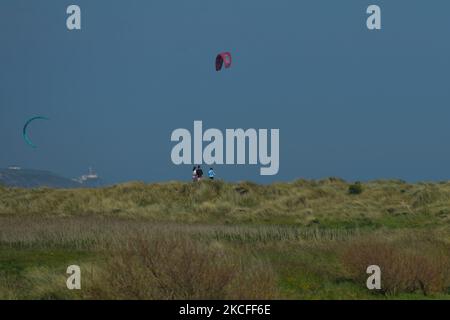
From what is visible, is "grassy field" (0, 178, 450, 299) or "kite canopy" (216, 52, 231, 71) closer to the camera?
"grassy field" (0, 178, 450, 299)

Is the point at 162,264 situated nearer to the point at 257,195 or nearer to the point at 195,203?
the point at 195,203

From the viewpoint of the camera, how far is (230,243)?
25.6 meters

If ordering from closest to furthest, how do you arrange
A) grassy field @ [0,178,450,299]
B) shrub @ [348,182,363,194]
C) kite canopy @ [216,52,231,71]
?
1. grassy field @ [0,178,450,299]
2. kite canopy @ [216,52,231,71]
3. shrub @ [348,182,363,194]

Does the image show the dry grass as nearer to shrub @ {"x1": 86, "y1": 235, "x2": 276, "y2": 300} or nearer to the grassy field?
the grassy field

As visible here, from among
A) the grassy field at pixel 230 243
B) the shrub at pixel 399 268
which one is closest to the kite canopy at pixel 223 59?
the grassy field at pixel 230 243

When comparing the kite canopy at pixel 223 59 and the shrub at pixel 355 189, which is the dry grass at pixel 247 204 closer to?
the shrub at pixel 355 189

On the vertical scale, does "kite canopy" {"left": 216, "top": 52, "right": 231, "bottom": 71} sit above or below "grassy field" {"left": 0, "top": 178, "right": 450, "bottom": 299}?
above

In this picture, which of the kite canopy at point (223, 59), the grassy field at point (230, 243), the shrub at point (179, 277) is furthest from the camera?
the kite canopy at point (223, 59)

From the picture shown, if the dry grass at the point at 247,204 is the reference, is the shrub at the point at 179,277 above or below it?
above

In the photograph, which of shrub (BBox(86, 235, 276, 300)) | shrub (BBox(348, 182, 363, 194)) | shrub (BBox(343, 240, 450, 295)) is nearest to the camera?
shrub (BBox(86, 235, 276, 300))

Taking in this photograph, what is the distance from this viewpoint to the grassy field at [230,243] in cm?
1307

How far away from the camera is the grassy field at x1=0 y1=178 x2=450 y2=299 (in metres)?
13.1

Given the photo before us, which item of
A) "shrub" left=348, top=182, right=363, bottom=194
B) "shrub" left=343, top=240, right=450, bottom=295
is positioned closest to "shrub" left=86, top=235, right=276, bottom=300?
"shrub" left=343, top=240, right=450, bottom=295
